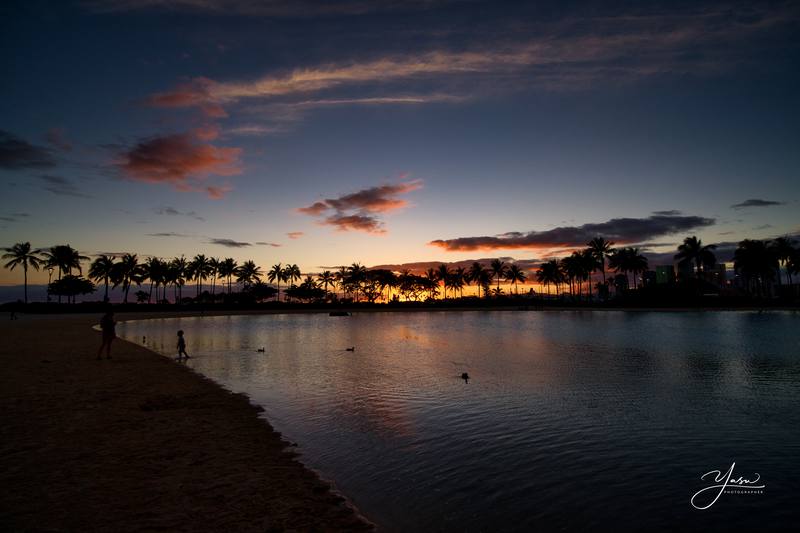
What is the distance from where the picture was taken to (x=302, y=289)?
642 feet

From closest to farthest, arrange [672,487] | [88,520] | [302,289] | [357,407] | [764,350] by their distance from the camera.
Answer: [88,520] < [672,487] < [357,407] < [764,350] < [302,289]

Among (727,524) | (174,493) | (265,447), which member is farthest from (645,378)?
(174,493)

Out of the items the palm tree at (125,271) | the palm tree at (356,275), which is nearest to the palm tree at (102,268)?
the palm tree at (125,271)

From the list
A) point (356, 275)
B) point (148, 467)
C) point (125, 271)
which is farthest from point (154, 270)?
point (148, 467)

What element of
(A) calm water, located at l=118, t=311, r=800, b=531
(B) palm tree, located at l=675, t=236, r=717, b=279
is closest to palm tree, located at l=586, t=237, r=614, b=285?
(B) palm tree, located at l=675, t=236, r=717, b=279

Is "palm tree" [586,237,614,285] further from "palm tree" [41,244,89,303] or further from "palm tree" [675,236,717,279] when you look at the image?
"palm tree" [41,244,89,303]

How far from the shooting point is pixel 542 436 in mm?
13328

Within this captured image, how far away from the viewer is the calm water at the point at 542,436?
861cm

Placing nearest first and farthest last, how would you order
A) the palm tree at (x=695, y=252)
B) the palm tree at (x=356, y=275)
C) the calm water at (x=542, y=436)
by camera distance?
the calm water at (x=542, y=436) < the palm tree at (x=695, y=252) < the palm tree at (x=356, y=275)

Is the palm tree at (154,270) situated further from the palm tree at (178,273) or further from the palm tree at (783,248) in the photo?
the palm tree at (783,248)

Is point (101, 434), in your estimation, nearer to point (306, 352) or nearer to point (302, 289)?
point (306, 352)

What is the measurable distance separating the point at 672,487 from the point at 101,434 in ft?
Result: 44.8

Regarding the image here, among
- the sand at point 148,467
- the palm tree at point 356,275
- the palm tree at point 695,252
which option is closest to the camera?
the sand at point 148,467

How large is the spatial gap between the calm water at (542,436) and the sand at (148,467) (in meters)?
1.05
